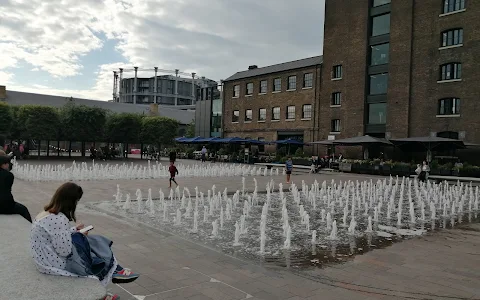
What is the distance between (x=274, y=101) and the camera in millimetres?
44562

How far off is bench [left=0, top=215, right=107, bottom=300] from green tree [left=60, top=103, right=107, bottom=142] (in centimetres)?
3387

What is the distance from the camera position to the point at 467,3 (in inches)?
1163

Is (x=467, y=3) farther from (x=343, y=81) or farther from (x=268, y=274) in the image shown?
(x=268, y=274)

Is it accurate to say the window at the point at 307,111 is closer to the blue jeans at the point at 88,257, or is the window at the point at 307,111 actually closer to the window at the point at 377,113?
the window at the point at 377,113

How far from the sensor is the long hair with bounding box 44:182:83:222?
4.09 metres

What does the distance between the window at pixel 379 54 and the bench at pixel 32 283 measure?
117 feet

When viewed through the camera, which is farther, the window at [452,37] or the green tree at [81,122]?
the green tree at [81,122]

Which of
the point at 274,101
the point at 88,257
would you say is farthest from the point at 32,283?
the point at 274,101

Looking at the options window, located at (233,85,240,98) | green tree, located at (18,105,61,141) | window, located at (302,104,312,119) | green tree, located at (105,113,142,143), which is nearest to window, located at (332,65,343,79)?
window, located at (302,104,312,119)

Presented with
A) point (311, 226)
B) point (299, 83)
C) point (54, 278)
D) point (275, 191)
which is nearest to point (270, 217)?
point (311, 226)

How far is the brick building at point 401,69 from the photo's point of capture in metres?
29.5

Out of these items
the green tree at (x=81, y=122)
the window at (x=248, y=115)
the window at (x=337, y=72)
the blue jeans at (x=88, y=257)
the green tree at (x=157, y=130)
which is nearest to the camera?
the blue jeans at (x=88, y=257)

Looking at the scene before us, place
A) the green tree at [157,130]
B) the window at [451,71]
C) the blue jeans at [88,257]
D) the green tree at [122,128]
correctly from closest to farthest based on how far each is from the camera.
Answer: the blue jeans at [88,257], the window at [451,71], the green tree at [122,128], the green tree at [157,130]

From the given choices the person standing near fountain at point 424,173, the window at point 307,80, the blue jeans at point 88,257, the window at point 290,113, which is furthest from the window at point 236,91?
the blue jeans at point 88,257
